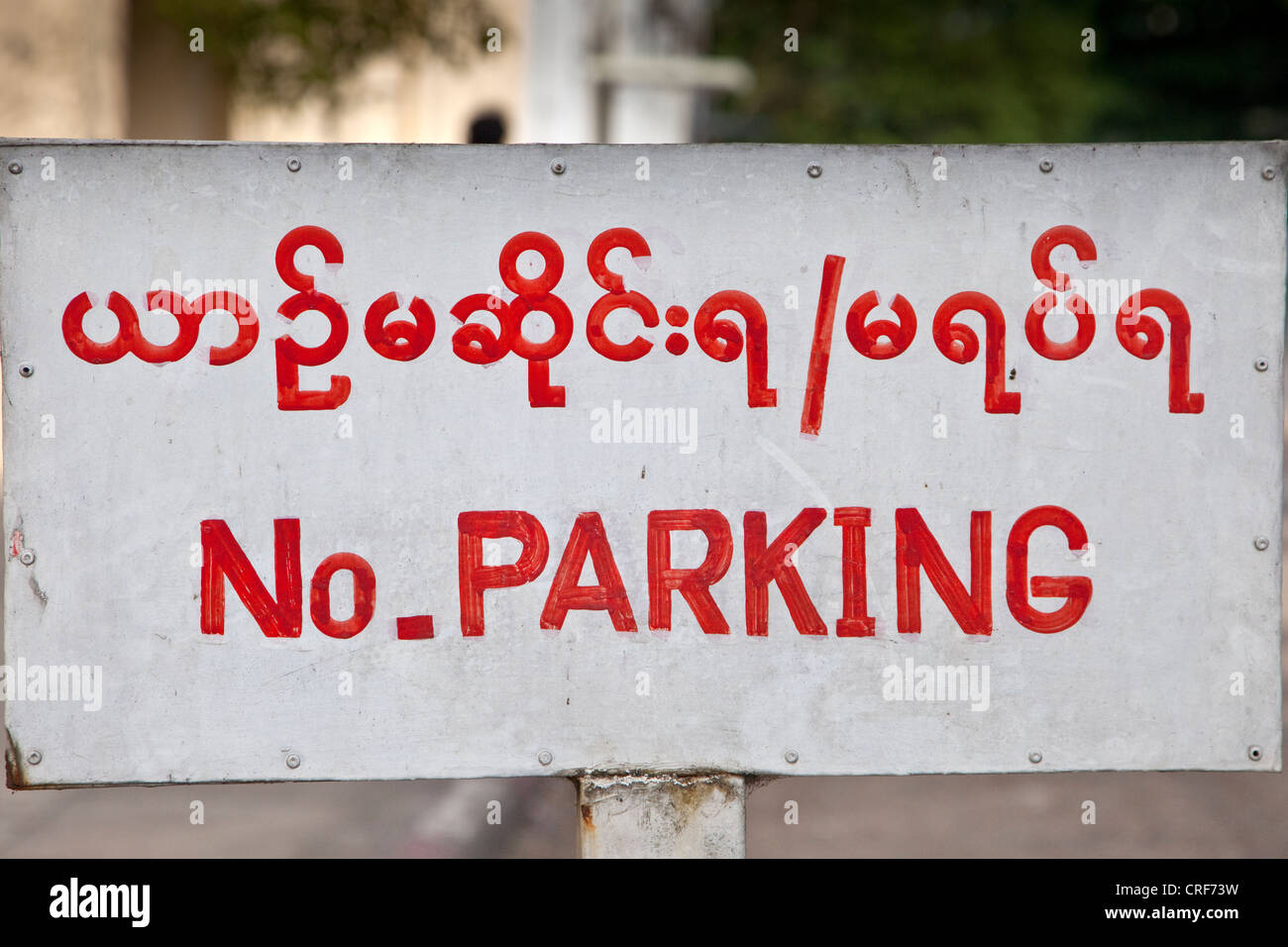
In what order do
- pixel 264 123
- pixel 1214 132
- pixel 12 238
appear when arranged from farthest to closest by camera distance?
pixel 1214 132 < pixel 264 123 < pixel 12 238

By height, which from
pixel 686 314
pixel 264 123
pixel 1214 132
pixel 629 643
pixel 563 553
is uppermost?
pixel 1214 132

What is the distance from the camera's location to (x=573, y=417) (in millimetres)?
2033

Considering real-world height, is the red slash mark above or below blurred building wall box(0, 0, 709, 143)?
below

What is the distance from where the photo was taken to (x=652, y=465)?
2029 mm

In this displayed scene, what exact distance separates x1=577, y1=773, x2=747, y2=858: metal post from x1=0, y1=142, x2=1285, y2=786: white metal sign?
0.10ft

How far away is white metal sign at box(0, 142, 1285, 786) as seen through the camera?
6.60ft

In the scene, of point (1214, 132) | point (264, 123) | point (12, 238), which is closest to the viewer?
point (12, 238)

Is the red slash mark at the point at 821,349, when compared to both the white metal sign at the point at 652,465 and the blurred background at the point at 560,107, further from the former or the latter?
the blurred background at the point at 560,107

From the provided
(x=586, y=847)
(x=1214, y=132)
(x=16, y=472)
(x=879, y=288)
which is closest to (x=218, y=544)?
(x=16, y=472)

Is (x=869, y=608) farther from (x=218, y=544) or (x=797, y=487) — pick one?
(x=218, y=544)

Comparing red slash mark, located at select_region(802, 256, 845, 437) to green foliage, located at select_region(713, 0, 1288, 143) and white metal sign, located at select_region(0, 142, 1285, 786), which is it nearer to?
white metal sign, located at select_region(0, 142, 1285, 786)

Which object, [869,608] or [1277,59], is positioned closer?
[869,608]

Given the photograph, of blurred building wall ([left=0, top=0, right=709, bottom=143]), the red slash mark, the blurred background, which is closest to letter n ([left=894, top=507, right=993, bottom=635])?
the red slash mark

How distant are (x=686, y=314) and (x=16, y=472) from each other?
39.4 inches
